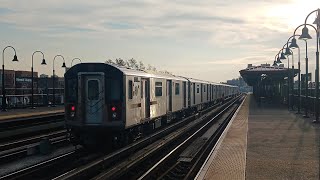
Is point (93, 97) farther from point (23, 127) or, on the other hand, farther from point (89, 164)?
point (23, 127)

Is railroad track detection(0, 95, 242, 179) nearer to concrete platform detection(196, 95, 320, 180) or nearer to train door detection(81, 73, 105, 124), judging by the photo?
train door detection(81, 73, 105, 124)

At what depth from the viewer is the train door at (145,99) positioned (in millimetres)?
17188

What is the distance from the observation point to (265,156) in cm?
1355

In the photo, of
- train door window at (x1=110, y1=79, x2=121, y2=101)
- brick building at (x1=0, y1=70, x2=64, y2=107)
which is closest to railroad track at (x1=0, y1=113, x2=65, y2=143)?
train door window at (x1=110, y1=79, x2=121, y2=101)

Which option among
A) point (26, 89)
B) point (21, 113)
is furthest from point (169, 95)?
point (26, 89)

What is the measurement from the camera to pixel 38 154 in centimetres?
1499

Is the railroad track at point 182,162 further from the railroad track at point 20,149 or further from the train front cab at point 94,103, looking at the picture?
the railroad track at point 20,149

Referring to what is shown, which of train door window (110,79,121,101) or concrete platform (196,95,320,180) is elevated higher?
train door window (110,79,121,101)

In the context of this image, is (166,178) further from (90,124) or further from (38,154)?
(38,154)

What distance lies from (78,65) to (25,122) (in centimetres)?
1091

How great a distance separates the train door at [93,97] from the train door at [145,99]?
2718 millimetres

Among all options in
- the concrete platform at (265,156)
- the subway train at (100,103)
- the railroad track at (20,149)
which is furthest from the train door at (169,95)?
the subway train at (100,103)

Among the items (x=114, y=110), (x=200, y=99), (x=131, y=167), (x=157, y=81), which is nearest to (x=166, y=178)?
(x=131, y=167)

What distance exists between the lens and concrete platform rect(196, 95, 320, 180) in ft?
35.4
